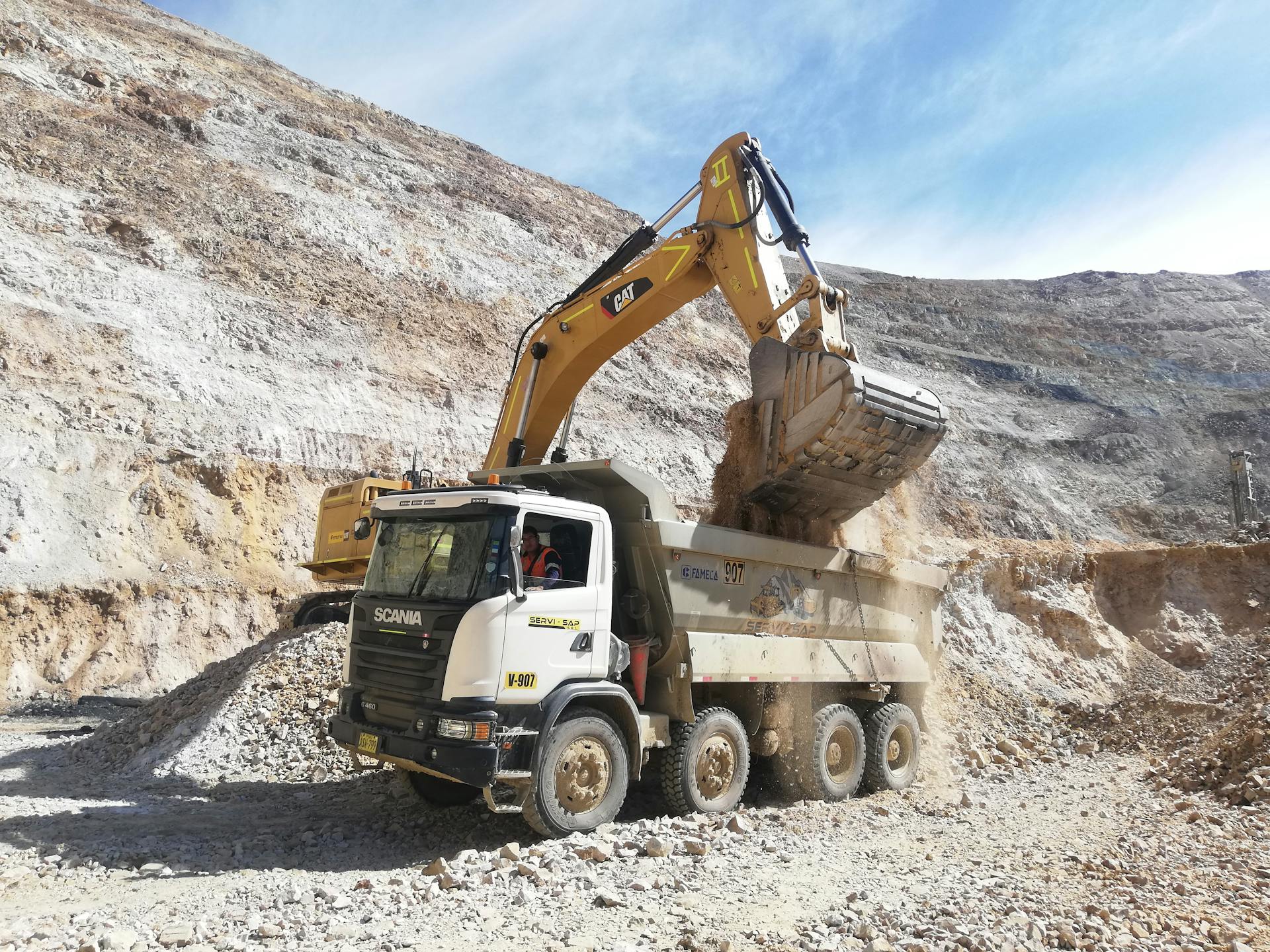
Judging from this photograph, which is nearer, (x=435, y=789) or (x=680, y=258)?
(x=435, y=789)

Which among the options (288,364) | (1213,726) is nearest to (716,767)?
(1213,726)

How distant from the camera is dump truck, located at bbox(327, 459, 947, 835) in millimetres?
5457

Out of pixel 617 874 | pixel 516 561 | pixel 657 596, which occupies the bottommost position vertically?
pixel 617 874

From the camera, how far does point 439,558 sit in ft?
19.4

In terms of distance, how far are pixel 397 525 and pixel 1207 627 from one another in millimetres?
17186

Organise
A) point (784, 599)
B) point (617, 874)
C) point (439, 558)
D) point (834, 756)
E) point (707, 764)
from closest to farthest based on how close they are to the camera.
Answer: point (617, 874), point (439, 558), point (707, 764), point (784, 599), point (834, 756)

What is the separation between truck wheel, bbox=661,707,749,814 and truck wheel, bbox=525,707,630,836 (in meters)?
0.57

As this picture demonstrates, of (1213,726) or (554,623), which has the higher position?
(554,623)

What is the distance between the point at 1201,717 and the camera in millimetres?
11094

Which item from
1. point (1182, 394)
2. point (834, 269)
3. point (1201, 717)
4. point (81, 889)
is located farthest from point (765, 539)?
point (834, 269)

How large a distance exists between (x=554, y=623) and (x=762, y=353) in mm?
3416

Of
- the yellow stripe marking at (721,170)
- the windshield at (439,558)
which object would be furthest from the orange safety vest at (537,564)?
the yellow stripe marking at (721,170)

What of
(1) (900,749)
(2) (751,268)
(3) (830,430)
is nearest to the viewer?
(3) (830,430)

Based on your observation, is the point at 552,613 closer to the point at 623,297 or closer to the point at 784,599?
the point at 784,599
